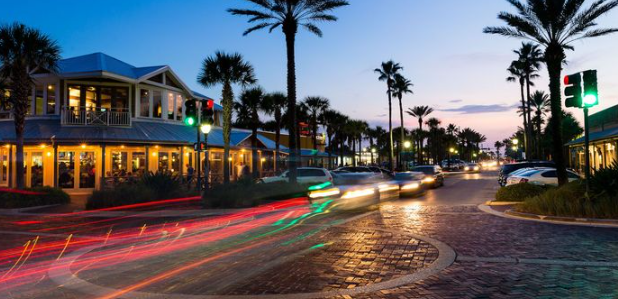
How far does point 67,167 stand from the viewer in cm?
2600

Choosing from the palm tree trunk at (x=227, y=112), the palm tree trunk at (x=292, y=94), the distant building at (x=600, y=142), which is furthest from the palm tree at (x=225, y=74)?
the distant building at (x=600, y=142)

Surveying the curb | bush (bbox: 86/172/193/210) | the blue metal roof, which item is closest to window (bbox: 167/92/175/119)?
the blue metal roof

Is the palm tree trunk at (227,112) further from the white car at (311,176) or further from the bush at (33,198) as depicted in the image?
the bush at (33,198)

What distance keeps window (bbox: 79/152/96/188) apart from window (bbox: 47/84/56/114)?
12.1ft

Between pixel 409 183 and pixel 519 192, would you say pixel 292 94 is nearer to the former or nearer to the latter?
pixel 409 183

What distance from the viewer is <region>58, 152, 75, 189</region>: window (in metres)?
25.7

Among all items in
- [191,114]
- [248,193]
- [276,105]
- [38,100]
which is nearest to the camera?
[191,114]

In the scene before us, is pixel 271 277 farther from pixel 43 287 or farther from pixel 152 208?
pixel 152 208

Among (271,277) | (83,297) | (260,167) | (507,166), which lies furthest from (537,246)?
(260,167)

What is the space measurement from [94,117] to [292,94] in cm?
1192

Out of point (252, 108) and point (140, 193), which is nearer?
point (140, 193)

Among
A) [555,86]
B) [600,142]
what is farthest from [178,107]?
[600,142]

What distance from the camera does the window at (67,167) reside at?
25.7 m

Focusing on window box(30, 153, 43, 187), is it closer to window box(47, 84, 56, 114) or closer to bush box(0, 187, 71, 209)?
window box(47, 84, 56, 114)
